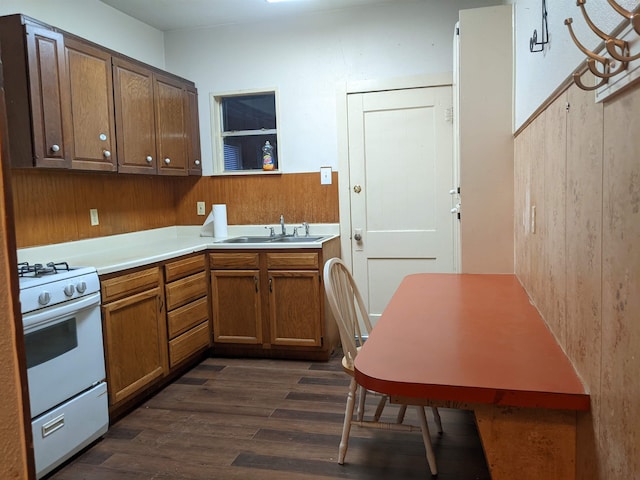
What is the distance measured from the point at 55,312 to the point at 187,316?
3.97 ft

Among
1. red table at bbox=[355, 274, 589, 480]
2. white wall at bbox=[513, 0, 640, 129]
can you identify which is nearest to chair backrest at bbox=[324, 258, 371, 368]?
red table at bbox=[355, 274, 589, 480]

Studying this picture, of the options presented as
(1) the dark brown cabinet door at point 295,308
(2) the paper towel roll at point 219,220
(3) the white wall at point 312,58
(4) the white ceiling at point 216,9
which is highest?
(4) the white ceiling at point 216,9

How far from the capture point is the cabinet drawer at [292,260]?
11.5 ft

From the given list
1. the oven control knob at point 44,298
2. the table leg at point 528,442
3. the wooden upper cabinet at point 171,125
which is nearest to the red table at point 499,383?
the table leg at point 528,442

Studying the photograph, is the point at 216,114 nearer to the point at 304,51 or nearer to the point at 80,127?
the point at 304,51

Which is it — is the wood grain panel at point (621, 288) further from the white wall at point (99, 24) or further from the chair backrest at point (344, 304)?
the white wall at point (99, 24)

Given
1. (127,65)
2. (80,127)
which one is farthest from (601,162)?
(127,65)

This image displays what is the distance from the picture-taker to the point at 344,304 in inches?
93.4

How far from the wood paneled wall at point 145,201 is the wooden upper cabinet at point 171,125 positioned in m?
0.31

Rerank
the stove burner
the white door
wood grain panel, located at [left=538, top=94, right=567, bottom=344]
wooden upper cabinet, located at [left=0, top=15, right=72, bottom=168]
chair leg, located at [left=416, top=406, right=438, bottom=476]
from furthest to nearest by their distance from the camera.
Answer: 1. the white door
2. wooden upper cabinet, located at [left=0, top=15, right=72, bottom=168]
3. the stove burner
4. chair leg, located at [left=416, top=406, right=438, bottom=476]
5. wood grain panel, located at [left=538, top=94, right=567, bottom=344]

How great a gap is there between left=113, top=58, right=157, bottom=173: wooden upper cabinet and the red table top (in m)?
2.14

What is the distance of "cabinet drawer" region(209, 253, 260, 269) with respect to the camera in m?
3.60

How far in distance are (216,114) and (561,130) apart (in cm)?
323

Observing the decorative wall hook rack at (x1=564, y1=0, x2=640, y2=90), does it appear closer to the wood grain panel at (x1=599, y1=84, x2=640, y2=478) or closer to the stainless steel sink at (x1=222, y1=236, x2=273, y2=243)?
the wood grain panel at (x1=599, y1=84, x2=640, y2=478)
